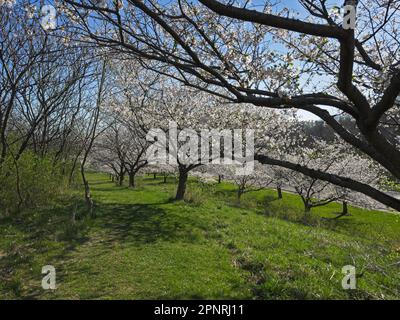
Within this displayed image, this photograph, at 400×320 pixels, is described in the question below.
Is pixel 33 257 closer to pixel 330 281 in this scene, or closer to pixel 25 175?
pixel 25 175

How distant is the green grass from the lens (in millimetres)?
4914

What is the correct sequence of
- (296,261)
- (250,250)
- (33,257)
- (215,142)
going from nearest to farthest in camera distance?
(33,257)
(296,261)
(250,250)
(215,142)

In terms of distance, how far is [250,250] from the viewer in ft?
23.2

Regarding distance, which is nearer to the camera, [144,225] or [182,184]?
[144,225]

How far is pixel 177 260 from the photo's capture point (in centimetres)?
628

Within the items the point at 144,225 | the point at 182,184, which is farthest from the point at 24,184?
the point at 182,184

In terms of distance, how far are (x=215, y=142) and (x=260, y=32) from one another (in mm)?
8025

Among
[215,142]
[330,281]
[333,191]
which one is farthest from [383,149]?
[333,191]
